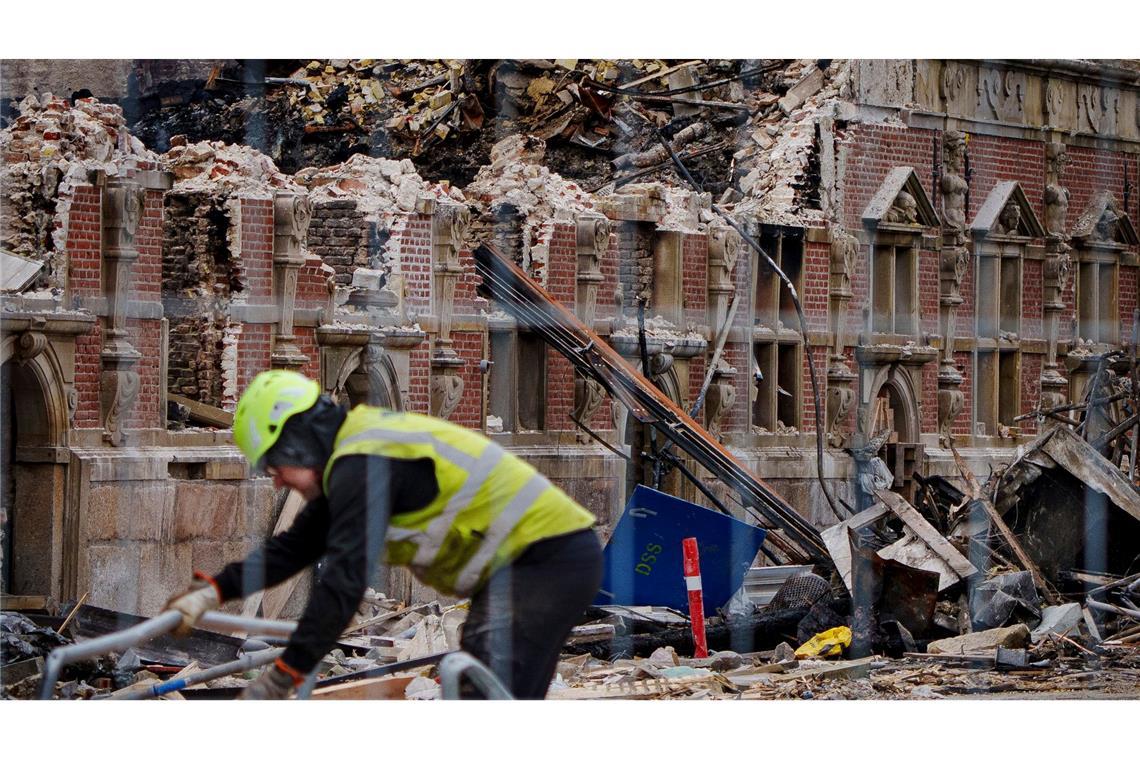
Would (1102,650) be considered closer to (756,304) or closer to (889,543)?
(889,543)

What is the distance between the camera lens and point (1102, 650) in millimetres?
14719

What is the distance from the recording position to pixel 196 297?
1459 cm

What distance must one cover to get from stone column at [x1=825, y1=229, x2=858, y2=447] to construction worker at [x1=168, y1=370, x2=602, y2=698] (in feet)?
42.4

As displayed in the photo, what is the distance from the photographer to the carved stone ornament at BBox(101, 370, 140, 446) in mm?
13750

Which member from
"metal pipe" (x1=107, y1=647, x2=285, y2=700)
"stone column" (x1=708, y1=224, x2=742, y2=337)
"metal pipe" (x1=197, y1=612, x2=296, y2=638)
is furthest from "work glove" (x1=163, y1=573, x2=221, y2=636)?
"stone column" (x1=708, y1=224, x2=742, y2=337)

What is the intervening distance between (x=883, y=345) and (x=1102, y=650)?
5.96 meters

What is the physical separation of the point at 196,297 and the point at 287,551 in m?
7.92

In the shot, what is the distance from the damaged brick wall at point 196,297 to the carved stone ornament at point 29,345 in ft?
4.22

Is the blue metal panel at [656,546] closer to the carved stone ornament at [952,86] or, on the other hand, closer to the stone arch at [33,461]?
the stone arch at [33,461]

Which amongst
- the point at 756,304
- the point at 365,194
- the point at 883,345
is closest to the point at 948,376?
the point at 883,345

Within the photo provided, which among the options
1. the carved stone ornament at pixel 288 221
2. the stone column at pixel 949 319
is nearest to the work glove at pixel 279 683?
the carved stone ornament at pixel 288 221

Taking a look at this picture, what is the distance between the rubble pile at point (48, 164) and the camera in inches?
530

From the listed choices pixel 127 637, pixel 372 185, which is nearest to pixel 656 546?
pixel 372 185

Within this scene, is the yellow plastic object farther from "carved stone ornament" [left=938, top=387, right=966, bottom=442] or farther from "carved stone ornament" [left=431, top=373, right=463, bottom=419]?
"carved stone ornament" [left=938, top=387, right=966, bottom=442]
